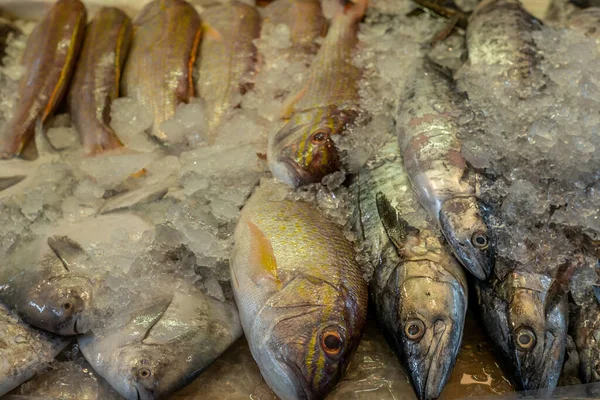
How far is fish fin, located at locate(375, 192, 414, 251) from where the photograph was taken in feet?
6.58

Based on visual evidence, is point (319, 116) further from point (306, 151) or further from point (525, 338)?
point (525, 338)

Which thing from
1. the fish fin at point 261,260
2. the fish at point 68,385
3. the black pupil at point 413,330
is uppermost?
the fish fin at point 261,260

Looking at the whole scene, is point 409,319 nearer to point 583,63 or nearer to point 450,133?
point 450,133

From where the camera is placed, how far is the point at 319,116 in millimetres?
2340

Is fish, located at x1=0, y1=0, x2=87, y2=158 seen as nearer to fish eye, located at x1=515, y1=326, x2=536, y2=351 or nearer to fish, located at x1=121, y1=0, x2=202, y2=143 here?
fish, located at x1=121, y1=0, x2=202, y2=143

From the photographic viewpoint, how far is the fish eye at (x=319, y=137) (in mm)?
2250

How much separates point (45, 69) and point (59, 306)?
146 cm

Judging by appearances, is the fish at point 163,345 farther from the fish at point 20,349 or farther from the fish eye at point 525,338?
the fish eye at point 525,338

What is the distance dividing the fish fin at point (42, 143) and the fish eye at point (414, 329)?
1984 mm

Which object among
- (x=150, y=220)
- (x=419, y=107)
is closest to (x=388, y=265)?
(x=419, y=107)

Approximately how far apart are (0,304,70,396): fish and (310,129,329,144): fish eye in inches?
53.9

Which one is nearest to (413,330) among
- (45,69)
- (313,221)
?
(313,221)

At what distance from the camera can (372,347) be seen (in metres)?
2.12

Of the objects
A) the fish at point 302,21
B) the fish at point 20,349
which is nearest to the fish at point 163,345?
the fish at point 20,349
